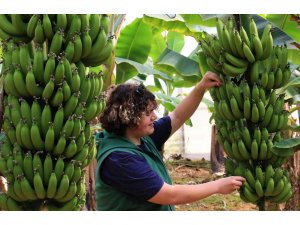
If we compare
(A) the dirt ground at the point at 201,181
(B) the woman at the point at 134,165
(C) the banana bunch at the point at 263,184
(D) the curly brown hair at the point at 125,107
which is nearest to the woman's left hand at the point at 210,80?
(B) the woman at the point at 134,165

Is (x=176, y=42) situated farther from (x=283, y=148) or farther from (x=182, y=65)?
(x=283, y=148)

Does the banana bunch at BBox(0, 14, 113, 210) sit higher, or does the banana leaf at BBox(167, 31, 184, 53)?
the banana leaf at BBox(167, 31, 184, 53)

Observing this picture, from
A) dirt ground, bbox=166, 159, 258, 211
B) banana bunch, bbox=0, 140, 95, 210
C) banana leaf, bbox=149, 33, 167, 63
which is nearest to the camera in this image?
banana bunch, bbox=0, 140, 95, 210

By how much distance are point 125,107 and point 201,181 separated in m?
3.86

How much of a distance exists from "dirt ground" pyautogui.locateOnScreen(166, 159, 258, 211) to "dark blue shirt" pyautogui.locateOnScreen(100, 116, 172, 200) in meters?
2.81

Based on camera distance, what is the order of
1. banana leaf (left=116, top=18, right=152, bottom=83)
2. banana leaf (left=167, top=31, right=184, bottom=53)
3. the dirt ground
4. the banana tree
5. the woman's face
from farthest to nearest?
the dirt ground
banana leaf (left=167, top=31, right=184, bottom=53)
banana leaf (left=116, top=18, right=152, bottom=83)
the banana tree
the woman's face

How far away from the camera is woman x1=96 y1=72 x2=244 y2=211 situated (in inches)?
57.8

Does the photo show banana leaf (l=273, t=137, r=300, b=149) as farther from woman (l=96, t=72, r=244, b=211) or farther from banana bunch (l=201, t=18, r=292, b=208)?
woman (l=96, t=72, r=244, b=211)

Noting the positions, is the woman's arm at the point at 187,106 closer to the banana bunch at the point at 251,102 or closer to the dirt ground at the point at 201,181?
the banana bunch at the point at 251,102

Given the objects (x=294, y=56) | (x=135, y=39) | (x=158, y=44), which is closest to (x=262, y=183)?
(x=294, y=56)

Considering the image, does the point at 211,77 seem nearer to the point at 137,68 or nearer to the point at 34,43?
the point at 34,43

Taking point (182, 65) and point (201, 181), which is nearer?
point (182, 65)

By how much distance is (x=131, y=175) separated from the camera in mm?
1463

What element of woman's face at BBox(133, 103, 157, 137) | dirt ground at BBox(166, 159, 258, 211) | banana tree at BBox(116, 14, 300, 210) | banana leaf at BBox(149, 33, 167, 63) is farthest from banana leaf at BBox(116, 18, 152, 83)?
dirt ground at BBox(166, 159, 258, 211)
